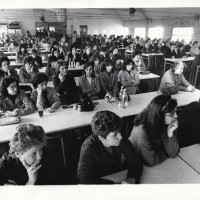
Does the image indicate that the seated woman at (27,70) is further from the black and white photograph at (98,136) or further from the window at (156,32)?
the window at (156,32)

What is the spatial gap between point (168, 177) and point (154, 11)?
43.4 feet

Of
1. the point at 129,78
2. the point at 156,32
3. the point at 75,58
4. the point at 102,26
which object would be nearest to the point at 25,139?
the point at 129,78

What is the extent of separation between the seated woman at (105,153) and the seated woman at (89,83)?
1692mm

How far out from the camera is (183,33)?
10.8m

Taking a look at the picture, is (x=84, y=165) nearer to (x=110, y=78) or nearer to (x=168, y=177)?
(x=168, y=177)

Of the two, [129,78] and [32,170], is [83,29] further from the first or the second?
[32,170]

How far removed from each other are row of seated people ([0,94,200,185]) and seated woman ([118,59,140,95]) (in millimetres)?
1813

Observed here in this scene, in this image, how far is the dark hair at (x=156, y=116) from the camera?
149 cm

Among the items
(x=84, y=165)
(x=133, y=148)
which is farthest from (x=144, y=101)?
(x=84, y=165)

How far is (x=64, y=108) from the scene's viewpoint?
233cm

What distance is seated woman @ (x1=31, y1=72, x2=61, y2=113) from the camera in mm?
2316

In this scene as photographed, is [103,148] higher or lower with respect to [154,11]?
lower

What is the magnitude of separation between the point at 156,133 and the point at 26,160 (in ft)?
3.19

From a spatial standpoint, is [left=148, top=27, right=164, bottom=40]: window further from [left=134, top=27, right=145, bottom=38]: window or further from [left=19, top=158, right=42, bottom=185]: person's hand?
[left=19, top=158, right=42, bottom=185]: person's hand
